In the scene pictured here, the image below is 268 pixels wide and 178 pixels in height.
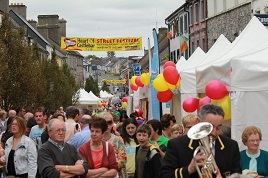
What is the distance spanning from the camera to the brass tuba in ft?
13.5

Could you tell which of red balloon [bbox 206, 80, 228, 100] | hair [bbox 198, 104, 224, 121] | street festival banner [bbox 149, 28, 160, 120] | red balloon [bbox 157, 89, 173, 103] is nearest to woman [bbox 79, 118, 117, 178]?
hair [bbox 198, 104, 224, 121]

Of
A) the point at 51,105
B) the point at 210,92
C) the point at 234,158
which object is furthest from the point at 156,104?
the point at 51,105

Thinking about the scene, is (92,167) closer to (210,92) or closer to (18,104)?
(210,92)

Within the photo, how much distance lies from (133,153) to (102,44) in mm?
30038

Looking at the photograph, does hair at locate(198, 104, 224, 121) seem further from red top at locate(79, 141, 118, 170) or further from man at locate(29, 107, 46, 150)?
man at locate(29, 107, 46, 150)

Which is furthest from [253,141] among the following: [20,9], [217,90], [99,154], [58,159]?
[20,9]

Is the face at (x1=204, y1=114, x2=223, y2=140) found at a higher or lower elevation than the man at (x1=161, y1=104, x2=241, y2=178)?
higher

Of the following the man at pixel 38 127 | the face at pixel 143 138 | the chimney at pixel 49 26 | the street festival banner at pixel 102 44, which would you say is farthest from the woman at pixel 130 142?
the chimney at pixel 49 26

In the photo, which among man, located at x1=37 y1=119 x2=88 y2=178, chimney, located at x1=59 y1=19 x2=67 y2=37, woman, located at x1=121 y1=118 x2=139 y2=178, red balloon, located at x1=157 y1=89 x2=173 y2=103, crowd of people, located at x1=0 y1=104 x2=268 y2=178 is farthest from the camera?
chimney, located at x1=59 y1=19 x2=67 y2=37

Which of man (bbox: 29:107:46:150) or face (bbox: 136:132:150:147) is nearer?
face (bbox: 136:132:150:147)

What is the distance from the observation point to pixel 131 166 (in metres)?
8.87

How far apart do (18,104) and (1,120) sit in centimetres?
1037

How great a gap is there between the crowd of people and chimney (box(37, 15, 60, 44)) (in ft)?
206

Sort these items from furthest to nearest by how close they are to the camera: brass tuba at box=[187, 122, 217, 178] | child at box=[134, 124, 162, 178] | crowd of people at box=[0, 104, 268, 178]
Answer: child at box=[134, 124, 162, 178] → crowd of people at box=[0, 104, 268, 178] → brass tuba at box=[187, 122, 217, 178]
